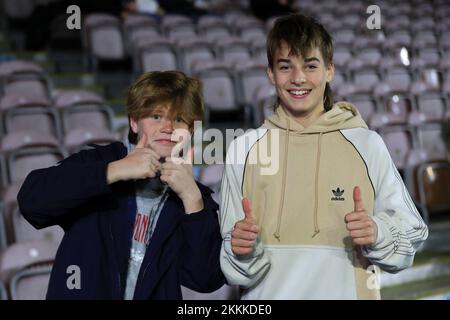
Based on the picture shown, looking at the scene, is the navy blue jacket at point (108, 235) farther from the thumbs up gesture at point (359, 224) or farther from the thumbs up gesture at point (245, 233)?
the thumbs up gesture at point (359, 224)

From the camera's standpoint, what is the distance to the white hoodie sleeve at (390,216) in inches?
44.7

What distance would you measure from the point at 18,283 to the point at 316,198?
50.7 inches

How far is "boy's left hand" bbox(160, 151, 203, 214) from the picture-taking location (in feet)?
3.79

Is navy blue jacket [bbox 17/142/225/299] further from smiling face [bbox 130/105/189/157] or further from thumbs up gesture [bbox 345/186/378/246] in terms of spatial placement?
thumbs up gesture [bbox 345/186/378/246]

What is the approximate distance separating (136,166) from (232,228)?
20 centimetres

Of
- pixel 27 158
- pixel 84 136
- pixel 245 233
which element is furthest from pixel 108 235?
pixel 84 136

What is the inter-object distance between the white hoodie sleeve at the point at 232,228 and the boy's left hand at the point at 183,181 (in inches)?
2.0

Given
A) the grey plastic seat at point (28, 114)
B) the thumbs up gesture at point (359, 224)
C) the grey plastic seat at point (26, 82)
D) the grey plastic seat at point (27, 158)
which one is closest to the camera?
the thumbs up gesture at point (359, 224)

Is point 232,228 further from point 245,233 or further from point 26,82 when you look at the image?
point 26,82

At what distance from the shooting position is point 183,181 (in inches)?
45.9

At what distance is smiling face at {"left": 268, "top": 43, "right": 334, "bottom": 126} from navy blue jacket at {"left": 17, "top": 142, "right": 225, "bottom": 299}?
9.5 inches

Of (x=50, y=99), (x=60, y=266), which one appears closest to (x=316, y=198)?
(x=60, y=266)

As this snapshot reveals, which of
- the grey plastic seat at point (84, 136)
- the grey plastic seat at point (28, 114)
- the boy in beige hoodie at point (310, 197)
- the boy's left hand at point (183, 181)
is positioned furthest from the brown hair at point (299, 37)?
the grey plastic seat at point (28, 114)

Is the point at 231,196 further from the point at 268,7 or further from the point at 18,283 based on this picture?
the point at 268,7
